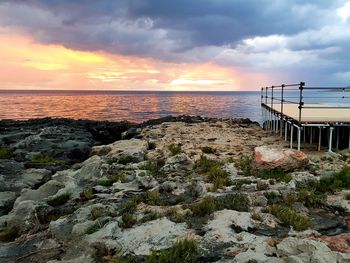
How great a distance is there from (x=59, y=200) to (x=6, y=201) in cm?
195

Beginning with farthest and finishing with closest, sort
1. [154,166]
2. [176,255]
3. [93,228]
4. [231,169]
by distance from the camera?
[154,166] < [231,169] < [93,228] < [176,255]

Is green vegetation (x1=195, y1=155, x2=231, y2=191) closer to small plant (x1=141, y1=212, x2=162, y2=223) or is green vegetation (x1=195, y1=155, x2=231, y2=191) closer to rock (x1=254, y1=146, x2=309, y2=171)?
rock (x1=254, y1=146, x2=309, y2=171)

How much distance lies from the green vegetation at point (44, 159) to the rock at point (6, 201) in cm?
507

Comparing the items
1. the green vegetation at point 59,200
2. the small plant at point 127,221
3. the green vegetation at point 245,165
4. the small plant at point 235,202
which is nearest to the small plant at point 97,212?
the small plant at point 127,221

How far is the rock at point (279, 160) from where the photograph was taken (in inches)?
488

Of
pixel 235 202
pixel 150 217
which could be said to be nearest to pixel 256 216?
pixel 235 202

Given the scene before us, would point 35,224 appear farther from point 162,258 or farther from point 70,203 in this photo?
point 162,258

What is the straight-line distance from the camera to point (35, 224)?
9281mm

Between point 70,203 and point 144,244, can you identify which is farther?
point 70,203

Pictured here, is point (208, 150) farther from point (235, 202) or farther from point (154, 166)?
point (235, 202)

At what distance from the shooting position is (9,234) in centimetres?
892

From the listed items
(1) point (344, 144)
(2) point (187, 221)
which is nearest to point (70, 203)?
(2) point (187, 221)

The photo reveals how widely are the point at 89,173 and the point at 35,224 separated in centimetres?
407

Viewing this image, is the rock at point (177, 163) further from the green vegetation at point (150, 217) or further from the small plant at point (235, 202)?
the green vegetation at point (150, 217)
